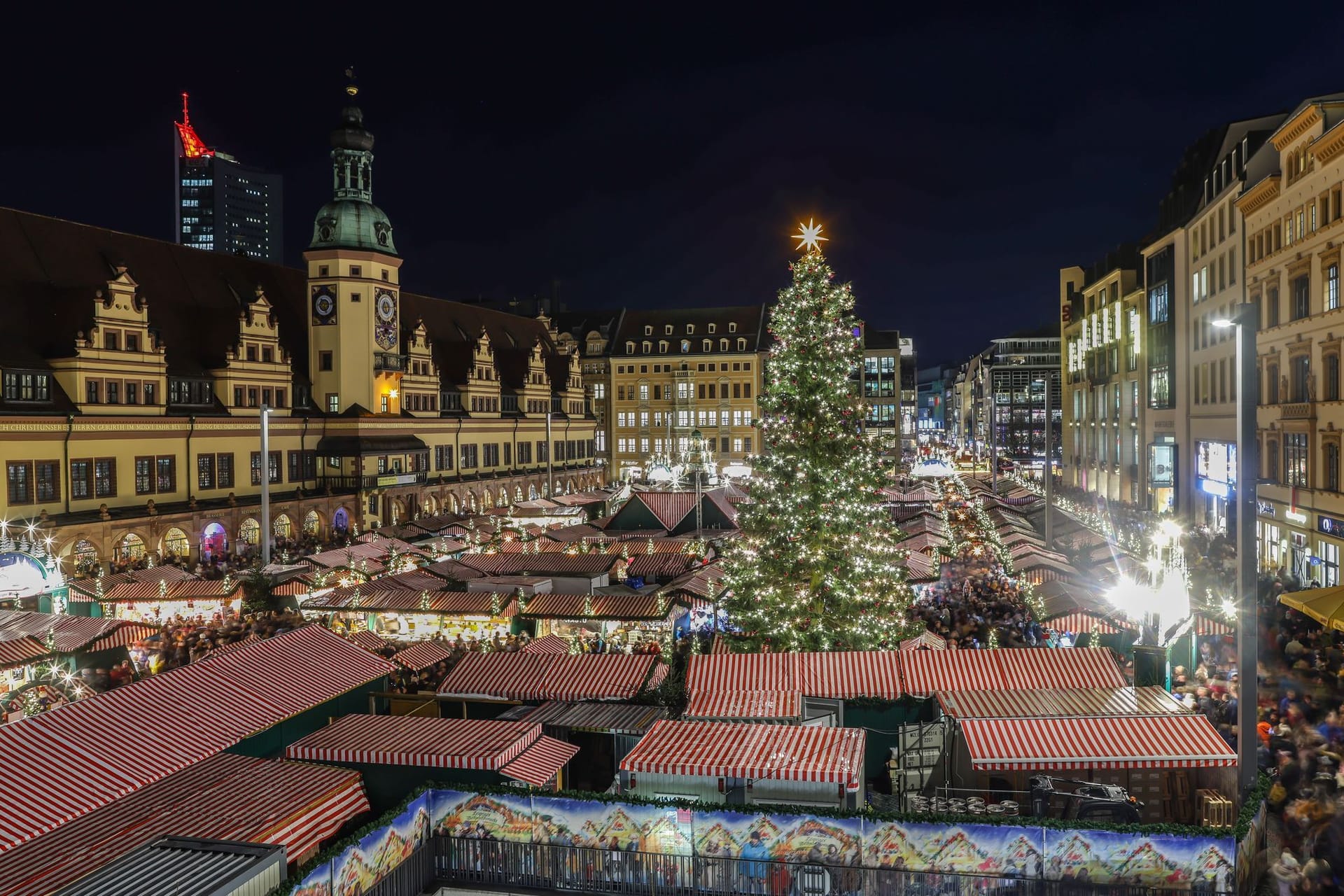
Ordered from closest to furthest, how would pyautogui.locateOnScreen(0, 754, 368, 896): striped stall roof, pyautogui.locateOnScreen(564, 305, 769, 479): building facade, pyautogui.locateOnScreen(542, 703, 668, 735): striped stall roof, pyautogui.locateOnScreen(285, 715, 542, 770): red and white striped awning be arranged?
pyautogui.locateOnScreen(0, 754, 368, 896): striped stall roof, pyautogui.locateOnScreen(285, 715, 542, 770): red and white striped awning, pyautogui.locateOnScreen(542, 703, 668, 735): striped stall roof, pyautogui.locateOnScreen(564, 305, 769, 479): building facade

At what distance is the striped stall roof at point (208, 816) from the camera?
10219mm

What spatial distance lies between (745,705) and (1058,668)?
208 inches

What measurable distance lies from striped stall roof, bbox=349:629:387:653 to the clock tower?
118 feet

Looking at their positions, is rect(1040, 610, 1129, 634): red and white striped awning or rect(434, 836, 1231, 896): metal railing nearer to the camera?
rect(434, 836, 1231, 896): metal railing

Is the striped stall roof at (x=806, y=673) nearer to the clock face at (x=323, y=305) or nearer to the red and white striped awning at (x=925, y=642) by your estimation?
the red and white striped awning at (x=925, y=642)

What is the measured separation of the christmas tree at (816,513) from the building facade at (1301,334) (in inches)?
583

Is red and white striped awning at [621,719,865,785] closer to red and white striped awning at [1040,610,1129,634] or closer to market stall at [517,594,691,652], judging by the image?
market stall at [517,594,691,652]

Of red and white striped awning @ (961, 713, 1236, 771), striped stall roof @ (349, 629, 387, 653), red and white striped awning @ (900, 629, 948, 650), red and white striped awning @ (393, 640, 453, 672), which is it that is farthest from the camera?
striped stall roof @ (349, 629, 387, 653)

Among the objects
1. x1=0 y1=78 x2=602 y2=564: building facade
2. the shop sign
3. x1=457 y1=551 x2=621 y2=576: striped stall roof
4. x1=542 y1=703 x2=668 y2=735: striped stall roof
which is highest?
x1=0 y1=78 x2=602 y2=564: building facade

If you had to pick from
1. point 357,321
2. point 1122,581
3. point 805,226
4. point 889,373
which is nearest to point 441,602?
point 805,226

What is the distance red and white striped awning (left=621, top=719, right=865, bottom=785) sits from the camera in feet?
40.1

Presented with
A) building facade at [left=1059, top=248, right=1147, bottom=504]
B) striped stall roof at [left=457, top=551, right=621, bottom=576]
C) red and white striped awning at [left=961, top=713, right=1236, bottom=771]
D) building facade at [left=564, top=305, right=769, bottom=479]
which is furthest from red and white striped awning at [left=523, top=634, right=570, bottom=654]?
building facade at [left=564, top=305, right=769, bottom=479]

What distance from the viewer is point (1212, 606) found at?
80.1 feet

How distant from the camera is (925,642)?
21.3 m
